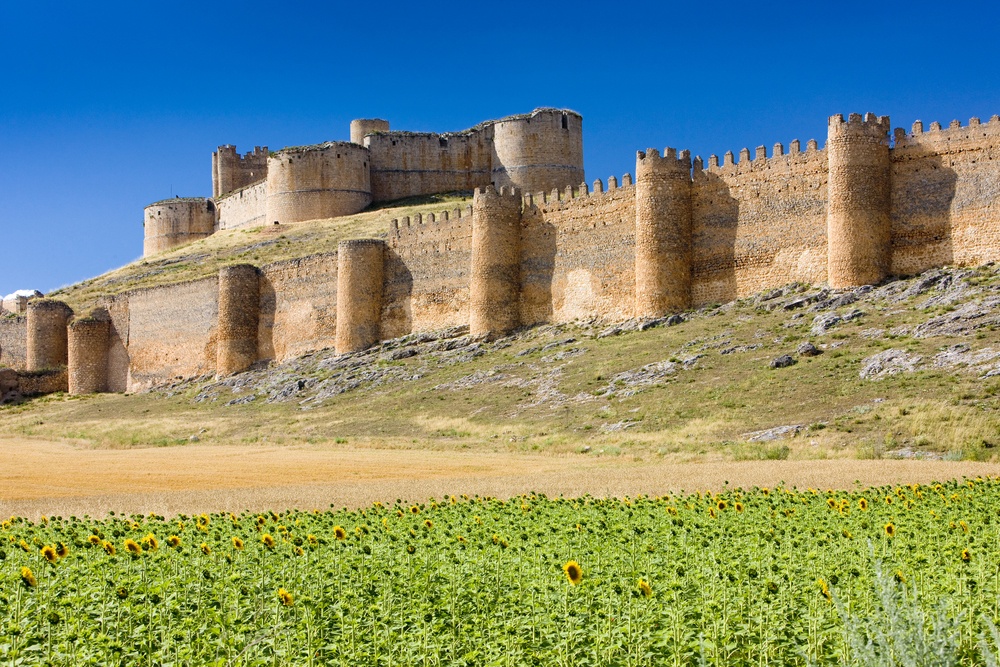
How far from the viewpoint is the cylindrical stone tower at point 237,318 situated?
40438mm

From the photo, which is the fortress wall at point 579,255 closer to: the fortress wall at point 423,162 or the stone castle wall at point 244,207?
the fortress wall at point 423,162

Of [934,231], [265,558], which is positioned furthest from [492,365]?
[265,558]

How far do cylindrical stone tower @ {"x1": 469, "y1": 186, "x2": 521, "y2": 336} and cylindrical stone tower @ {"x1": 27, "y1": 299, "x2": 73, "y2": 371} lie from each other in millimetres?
22443

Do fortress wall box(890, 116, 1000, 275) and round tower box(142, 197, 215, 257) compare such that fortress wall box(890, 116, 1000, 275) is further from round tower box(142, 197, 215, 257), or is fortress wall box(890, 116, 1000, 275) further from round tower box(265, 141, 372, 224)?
round tower box(142, 197, 215, 257)

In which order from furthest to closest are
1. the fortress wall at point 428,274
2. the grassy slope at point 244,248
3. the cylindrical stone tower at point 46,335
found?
1. the grassy slope at point 244,248
2. the cylindrical stone tower at point 46,335
3. the fortress wall at point 428,274

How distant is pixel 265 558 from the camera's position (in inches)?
265

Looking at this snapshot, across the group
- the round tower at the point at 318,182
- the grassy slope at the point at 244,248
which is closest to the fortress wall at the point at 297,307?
the grassy slope at the point at 244,248

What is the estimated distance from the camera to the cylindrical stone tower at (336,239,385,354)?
37.0m

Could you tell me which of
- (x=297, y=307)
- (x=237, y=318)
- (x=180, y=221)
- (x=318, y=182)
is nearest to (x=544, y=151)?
(x=318, y=182)

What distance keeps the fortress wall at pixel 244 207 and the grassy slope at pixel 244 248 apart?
4.70 feet

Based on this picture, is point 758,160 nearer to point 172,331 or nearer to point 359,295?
point 359,295

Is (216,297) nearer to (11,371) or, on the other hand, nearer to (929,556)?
(11,371)

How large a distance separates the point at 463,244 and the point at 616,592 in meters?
30.7

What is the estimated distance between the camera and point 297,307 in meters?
Answer: 39.8
